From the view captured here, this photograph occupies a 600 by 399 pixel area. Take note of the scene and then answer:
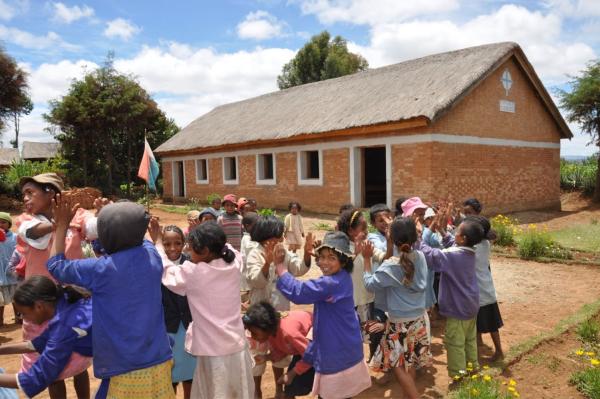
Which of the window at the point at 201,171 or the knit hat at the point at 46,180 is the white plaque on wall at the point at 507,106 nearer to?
the window at the point at 201,171

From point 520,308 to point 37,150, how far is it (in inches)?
1851

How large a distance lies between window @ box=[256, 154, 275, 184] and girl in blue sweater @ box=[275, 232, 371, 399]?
1340 cm

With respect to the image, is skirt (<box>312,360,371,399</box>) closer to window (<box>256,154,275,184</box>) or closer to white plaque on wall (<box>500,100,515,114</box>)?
white plaque on wall (<box>500,100,515,114</box>)

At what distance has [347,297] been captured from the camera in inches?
108

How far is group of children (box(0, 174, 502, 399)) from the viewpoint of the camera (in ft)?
7.16

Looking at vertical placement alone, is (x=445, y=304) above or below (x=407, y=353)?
above

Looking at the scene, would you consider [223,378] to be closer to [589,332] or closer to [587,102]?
[589,332]

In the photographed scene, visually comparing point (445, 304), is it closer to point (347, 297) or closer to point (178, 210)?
point (347, 297)

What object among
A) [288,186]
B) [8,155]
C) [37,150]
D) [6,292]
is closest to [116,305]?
[6,292]

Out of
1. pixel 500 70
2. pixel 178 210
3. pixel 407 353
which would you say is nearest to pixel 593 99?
pixel 500 70

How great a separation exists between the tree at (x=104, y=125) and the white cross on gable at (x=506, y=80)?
16829 mm

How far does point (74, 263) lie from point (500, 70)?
14340 mm

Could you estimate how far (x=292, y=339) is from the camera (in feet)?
9.66

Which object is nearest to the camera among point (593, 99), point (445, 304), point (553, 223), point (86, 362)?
point (86, 362)
